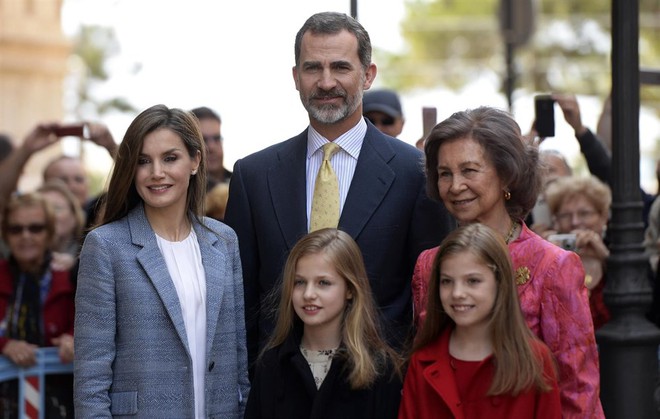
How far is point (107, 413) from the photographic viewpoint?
15.0ft

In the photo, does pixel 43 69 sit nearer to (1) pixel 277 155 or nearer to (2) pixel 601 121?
(2) pixel 601 121

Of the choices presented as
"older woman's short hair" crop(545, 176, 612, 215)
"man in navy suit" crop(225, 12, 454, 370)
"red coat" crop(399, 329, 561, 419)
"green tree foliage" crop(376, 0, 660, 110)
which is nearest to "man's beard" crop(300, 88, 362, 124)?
"man in navy suit" crop(225, 12, 454, 370)

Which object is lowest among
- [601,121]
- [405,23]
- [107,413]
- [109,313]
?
[107,413]

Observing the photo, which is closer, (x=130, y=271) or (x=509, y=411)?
(x=509, y=411)

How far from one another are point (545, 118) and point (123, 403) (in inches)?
109

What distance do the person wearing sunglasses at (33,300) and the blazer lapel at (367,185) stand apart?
2287 mm

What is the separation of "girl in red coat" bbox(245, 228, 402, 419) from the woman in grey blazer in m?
0.24

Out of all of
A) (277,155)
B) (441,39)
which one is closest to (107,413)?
(277,155)

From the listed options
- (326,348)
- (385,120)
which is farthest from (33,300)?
(326,348)

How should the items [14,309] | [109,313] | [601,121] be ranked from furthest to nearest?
[601,121] < [14,309] < [109,313]

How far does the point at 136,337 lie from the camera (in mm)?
4668

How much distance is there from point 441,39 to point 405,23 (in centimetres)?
116

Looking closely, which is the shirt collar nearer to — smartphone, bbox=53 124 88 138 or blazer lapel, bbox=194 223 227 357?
blazer lapel, bbox=194 223 227 357

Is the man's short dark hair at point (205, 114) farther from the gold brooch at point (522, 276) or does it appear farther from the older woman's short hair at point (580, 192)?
the gold brooch at point (522, 276)
